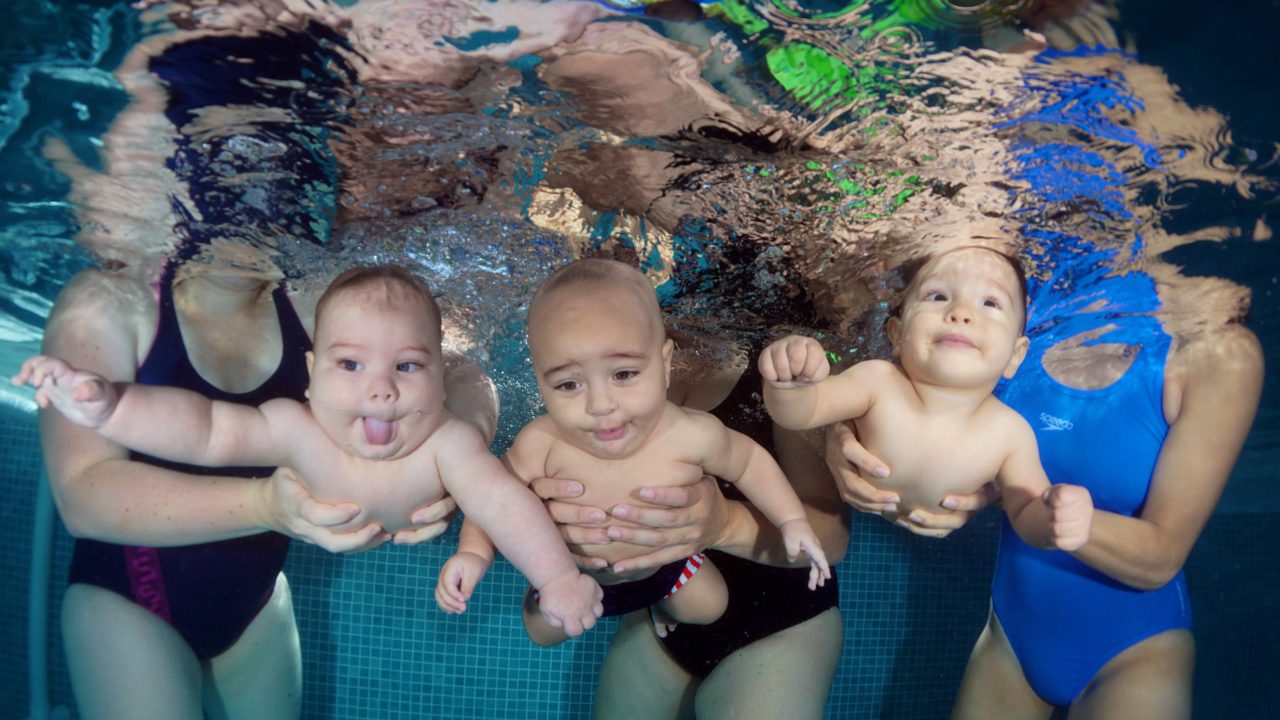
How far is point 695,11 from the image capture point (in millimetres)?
3061

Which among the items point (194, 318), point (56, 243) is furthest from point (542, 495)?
point (56, 243)

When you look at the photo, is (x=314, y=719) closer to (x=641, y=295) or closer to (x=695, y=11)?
(x=641, y=295)

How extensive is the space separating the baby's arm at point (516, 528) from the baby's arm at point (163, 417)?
0.86 metres

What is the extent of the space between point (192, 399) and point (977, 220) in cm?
494

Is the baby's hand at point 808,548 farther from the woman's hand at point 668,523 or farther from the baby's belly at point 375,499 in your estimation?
the baby's belly at point 375,499

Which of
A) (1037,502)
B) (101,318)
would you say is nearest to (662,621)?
(1037,502)

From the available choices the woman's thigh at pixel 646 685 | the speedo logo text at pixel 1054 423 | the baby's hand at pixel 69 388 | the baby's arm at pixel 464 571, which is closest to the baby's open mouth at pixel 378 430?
the baby's arm at pixel 464 571

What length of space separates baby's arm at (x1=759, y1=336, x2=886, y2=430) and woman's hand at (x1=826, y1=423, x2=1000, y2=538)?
0.77 feet

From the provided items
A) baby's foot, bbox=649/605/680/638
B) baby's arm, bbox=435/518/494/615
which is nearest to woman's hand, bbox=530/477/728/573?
baby's arm, bbox=435/518/494/615

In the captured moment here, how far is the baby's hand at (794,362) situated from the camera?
10.9 feet

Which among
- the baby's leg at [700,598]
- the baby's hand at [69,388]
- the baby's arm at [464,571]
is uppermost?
the baby's hand at [69,388]

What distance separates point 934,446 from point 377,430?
3150mm

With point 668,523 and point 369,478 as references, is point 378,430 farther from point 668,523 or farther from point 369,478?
point 668,523

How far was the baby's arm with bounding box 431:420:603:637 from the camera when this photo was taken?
130 inches
